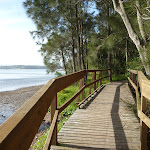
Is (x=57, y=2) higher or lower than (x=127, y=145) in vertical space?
higher

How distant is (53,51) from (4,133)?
21.5m

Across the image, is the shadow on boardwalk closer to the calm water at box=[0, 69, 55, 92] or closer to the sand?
the sand

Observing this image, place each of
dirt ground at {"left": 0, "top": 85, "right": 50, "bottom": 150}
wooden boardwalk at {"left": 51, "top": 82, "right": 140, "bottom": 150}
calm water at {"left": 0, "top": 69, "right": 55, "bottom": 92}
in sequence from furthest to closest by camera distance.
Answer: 1. calm water at {"left": 0, "top": 69, "right": 55, "bottom": 92}
2. dirt ground at {"left": 0, "top": 85, "right": 50, "bottom": 150}
3. wooden boardwalk at {"left": 51, "top": 82, "right": 140, "bottom": 150}

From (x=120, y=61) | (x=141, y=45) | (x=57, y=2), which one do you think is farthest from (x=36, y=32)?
(x=141, y=45)

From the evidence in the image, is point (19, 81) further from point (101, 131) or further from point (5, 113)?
point (101, 131)

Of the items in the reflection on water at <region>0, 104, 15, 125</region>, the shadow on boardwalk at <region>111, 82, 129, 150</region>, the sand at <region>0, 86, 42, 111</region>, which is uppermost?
the shadow on boardwalk at <region>111, 82, 129, 150</region>

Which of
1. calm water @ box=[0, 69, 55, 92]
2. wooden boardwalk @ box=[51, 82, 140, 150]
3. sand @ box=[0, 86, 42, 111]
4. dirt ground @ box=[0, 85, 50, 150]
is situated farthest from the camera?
calm water @ box=[0, 69, 55, 92]

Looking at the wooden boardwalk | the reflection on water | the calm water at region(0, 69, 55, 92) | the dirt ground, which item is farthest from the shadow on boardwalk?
the calm water at region(0, 69, 55, 92)

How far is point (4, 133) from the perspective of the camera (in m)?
0.65

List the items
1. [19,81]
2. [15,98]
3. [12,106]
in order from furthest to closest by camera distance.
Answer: [19,81] < [15,98] < [12,106]

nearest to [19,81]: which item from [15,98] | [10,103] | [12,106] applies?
[15,98]

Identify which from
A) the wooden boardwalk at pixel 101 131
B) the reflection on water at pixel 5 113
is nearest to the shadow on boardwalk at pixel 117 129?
the wooden boardwalk at pixel 101 131

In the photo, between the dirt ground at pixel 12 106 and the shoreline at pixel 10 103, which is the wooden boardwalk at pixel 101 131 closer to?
the dirt ground at pixel 12 106

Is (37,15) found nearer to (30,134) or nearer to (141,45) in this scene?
(141,45)
